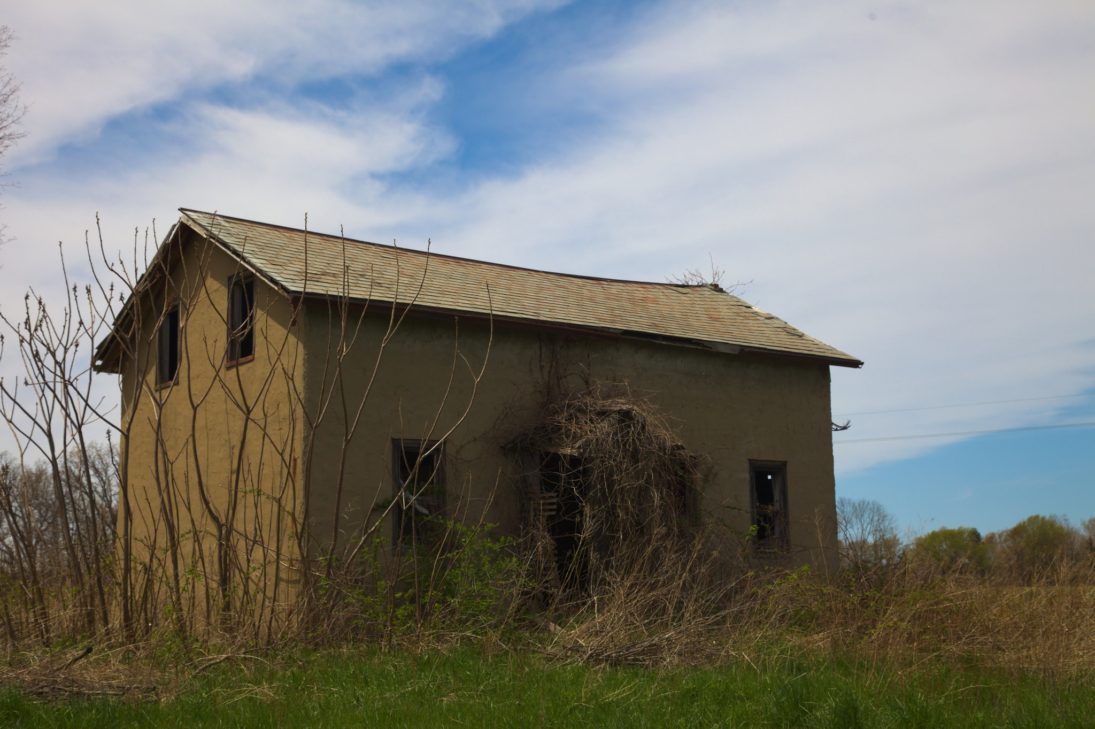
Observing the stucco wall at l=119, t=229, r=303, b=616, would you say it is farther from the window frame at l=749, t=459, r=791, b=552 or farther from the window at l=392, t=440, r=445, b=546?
the window frame at l=749, t=459, r=791, b=552


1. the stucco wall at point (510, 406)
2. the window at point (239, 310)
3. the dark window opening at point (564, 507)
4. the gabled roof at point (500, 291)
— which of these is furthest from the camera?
the window at point (239, 310)

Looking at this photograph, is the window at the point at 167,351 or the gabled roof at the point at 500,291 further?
the window at the point at 167,351

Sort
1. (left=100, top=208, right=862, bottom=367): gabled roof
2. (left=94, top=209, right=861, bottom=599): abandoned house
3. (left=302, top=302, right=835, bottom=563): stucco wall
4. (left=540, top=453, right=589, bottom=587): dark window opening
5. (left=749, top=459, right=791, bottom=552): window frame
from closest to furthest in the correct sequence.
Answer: (left=94, top=209, right=861, bottom=599): abandoned house → (left=302, top=302, right=835, bottom=563): stucco wall → (left=100, top=208, right=862, bottom=367): gabled roof → (left=540, top=453, right=589, bottom=587): dark window opening → (left=749, top=459, right=791, bottom=552): window frame

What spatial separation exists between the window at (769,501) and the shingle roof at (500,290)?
1874mm

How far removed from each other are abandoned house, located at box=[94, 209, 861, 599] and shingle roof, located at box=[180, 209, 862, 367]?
5cm

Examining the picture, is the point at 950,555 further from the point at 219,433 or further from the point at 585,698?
the point at 219,433

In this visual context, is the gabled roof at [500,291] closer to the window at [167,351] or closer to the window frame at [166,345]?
the window frame at [166,345]

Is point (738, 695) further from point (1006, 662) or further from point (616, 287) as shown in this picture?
point (616, 287)

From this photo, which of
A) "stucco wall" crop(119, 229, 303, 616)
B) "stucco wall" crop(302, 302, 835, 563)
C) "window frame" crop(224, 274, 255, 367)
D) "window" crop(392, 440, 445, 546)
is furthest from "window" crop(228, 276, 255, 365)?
"window" crop(392, 440, 445, 546)

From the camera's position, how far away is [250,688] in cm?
817

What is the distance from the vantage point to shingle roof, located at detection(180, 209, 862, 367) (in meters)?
13.6

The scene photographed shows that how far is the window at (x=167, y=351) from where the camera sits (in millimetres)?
15750

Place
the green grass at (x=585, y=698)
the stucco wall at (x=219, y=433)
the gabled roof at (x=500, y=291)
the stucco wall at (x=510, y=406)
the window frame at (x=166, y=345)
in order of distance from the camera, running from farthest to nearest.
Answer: the window frame at (x=166, y=345) < the gabled roof at (x=500, y=291) < the stucco wall at (x=510, y=406) < the stucco wall at (x=219, y=433) < the green grass at (x=585, y=698)

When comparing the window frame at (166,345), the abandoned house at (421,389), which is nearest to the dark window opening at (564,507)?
the abandoned house at (421,389)
